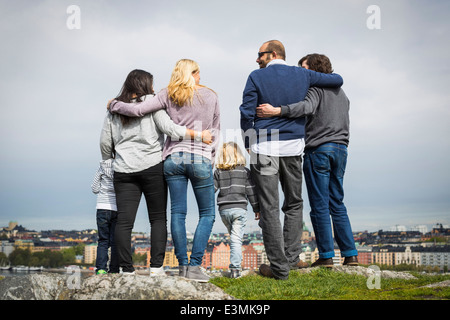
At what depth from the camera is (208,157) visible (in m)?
5.24

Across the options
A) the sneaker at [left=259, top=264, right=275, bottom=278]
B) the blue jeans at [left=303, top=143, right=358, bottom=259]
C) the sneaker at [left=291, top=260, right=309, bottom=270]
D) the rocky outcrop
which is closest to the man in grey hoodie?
the blue jeans at [left=303, top=143, right=358, bottom=259]

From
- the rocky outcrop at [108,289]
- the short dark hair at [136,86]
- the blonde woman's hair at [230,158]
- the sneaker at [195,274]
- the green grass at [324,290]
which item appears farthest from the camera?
A: the blonde woman's hair at [230,158]

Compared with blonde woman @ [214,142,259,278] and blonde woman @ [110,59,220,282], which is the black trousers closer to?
blonde woman @ [110,59,220,282]

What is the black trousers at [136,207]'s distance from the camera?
518 cm

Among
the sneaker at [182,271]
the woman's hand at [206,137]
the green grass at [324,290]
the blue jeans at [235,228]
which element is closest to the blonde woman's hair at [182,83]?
the woman's hand at [206,137]

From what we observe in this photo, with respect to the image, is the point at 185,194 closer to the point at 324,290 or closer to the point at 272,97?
the point at 272,97

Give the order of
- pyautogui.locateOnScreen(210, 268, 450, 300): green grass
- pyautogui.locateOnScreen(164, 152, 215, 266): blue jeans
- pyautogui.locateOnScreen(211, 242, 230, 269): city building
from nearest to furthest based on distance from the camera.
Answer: pyautogui.locateOnScreen(210, 268, 450, 300): green grass < pyautogui.locateOnScreen(164, 152, 215, 266): blue jeans < pyautogui.locateOnScreen(211, 242, 230, 269): city building

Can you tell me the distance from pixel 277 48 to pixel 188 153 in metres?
2.13

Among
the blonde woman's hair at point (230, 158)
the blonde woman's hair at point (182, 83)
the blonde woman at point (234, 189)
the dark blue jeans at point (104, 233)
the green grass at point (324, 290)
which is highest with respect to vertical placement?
the blonde woman's hair at point (182, 83)

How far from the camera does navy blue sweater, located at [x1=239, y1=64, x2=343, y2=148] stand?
568 centimetres

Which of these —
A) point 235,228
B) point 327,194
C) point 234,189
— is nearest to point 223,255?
point 235,228

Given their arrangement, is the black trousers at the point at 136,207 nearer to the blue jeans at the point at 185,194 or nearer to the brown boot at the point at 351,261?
the blue jeans at the point at 185,194

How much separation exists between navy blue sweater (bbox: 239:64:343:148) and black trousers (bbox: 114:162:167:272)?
54.9 inches

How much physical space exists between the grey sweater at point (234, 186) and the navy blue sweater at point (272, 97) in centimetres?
146
